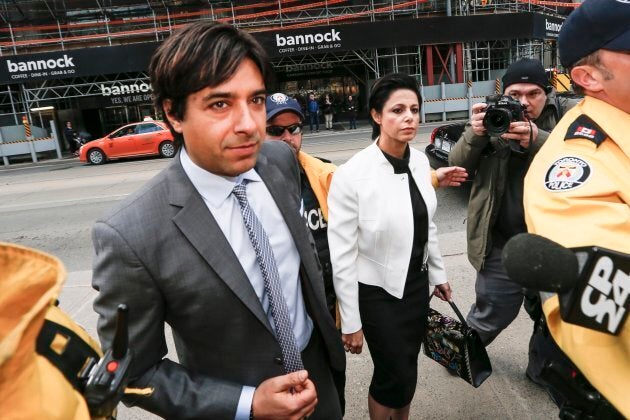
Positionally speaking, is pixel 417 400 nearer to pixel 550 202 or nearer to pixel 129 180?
pixel 550 202

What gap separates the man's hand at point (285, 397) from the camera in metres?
1.41

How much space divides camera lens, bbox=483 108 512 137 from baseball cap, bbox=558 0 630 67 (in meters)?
1.16

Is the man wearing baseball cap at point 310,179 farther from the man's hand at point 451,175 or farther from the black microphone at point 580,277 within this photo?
the black microphone at point 580,277

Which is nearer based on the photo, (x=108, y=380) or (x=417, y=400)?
(x=108, y=380)

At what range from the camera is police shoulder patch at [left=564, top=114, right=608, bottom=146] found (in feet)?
3.97

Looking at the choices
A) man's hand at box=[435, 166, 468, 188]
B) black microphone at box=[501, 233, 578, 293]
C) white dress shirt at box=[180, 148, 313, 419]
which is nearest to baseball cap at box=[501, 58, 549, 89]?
man's hand at box=[435, 166, 468, 188]

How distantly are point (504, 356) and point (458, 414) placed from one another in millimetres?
677

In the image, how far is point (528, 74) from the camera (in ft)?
9.04

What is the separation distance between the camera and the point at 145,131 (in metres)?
15.2

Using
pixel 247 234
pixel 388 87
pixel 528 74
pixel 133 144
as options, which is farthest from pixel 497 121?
pixel 133 144

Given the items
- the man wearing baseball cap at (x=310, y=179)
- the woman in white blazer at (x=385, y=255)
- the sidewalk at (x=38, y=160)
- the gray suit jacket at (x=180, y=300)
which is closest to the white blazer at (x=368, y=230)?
the woman in white blazer at (x=385, y=255)

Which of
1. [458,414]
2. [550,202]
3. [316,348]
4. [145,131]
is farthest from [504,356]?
[145,131]

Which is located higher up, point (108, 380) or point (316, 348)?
point (108, 380)

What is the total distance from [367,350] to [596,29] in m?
2.63
